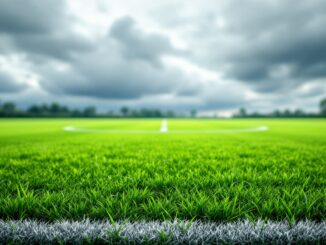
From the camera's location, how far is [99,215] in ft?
5.12

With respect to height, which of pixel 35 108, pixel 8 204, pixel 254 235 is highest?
pixel 35 108

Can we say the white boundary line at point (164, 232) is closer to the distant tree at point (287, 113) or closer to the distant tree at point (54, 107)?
the distant tree at point (287, 113)

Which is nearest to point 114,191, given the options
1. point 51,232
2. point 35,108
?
point 51,232

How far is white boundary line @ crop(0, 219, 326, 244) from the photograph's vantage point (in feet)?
4.11

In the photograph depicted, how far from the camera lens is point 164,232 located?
128 centimetres

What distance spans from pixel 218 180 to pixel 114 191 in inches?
50.7

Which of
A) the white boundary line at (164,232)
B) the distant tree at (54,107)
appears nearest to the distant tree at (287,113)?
the white boundary line at (164,232)

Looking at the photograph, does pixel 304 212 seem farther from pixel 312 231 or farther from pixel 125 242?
pixel 125 242

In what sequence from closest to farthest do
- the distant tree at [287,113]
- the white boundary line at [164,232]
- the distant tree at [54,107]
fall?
the white boundary line at [164,232] → the distant tree at [287,113] → the distant tree at [54,107]

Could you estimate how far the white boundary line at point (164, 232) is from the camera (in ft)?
4.11

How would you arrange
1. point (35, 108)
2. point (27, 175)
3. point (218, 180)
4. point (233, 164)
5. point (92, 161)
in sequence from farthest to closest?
point (35, 108), point (92, 161), point (233, 164), point (27, 175), point (218, 180)

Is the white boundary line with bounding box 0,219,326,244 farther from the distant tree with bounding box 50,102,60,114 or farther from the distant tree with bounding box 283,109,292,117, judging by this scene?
the distant tree with bounding box 50,102,60,114

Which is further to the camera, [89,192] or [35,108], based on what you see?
[35,108]

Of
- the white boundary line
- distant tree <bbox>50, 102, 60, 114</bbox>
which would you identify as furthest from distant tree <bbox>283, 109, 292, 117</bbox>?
distant tree <bbox>50, 102, 60, 114</bbox>
